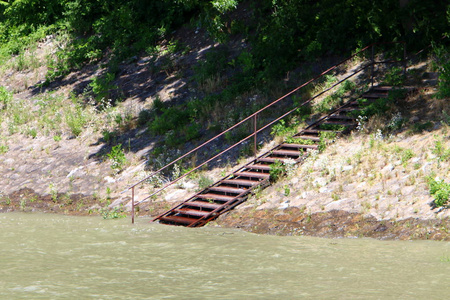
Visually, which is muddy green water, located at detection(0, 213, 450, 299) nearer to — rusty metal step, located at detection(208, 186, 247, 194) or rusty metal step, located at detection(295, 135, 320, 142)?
rusty metal step, located at detection(208, 186, 247, 194)

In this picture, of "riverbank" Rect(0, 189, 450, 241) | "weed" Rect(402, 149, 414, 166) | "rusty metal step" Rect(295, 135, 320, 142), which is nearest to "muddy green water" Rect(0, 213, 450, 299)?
"riverbank" Rect(0, 189, 450, 241)

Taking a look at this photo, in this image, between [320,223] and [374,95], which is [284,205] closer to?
[320,223]

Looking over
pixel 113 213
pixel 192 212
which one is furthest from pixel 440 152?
pixel 113 213

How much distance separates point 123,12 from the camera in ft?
89.2

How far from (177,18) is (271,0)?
7.30 meters

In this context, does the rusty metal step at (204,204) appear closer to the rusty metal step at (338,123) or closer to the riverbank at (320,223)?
the riverbank at (320,223)

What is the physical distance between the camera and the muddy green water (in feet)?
30.0

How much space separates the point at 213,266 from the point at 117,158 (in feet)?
30.1

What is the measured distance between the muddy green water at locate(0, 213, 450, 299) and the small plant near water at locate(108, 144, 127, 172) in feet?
16.4

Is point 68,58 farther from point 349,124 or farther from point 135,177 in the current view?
point 349,124

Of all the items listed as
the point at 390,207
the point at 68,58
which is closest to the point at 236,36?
the point at 68,58

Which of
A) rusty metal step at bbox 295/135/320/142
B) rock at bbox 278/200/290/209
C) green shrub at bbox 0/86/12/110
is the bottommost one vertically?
rock at bbox 278/200/290/209

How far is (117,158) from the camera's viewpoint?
1919 centimetres

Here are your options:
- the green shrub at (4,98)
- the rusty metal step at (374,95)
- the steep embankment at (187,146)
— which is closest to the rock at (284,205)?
the steep embankment at (187,146)
